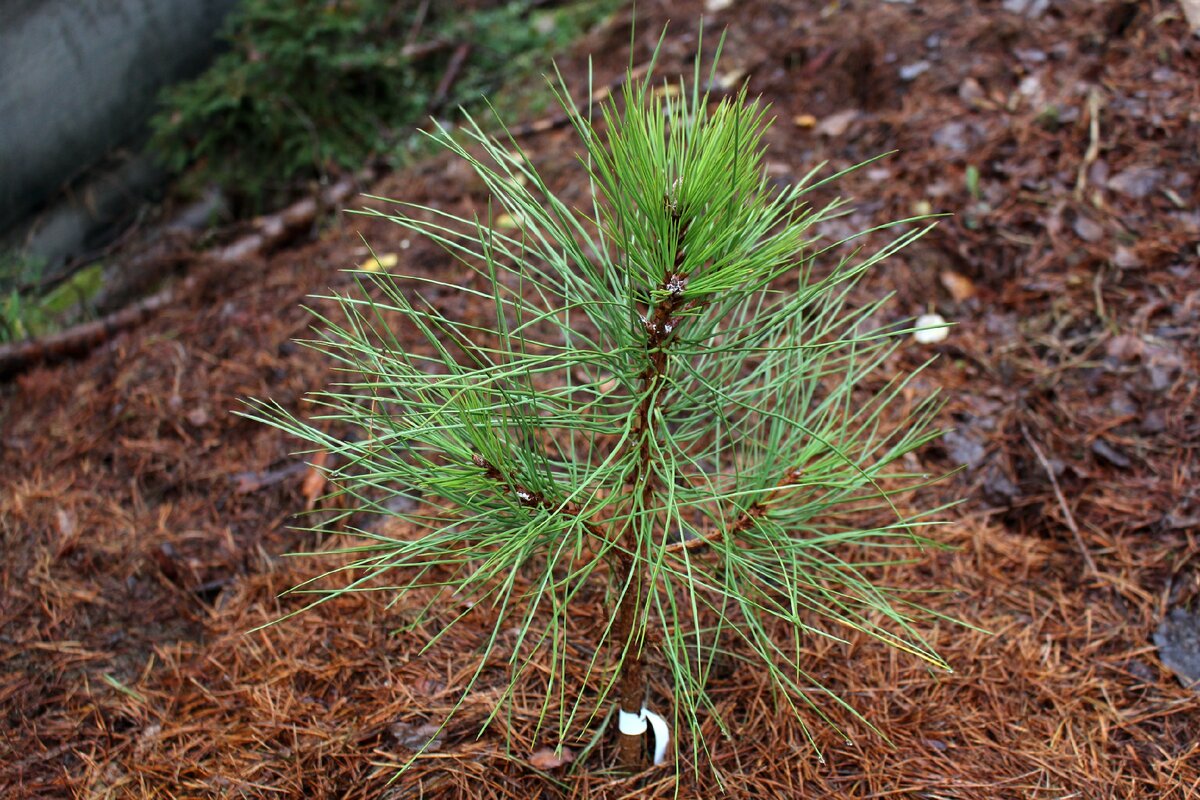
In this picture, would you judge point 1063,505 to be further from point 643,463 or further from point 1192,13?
point 1192,13

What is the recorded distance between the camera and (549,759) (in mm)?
1530

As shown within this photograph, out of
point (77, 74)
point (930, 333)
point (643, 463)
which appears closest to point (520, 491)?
point (643, 463)

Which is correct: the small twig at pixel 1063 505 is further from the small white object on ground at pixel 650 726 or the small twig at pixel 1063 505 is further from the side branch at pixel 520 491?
the side branch at pixel 520 491

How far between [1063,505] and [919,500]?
337 mm

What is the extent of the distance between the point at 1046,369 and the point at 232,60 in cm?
397

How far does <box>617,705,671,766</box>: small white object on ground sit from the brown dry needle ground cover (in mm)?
55

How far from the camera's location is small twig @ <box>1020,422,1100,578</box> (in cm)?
203

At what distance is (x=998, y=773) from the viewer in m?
1.56

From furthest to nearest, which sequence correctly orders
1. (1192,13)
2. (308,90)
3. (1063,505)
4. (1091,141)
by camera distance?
(308,90), (1192,13), (1091,141), (1063,505)

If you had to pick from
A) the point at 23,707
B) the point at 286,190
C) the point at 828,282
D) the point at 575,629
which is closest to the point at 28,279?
the point at 286,190

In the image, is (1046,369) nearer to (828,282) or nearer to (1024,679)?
(1024,679)

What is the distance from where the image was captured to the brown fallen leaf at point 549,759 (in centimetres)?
152

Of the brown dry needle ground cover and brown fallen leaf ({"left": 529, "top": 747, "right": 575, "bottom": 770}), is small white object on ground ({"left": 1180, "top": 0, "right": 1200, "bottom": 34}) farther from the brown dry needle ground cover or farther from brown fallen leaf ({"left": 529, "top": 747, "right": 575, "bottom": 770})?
brown fallen leaf ({"left": 529, "top": 747, "right": 575, "bottom": 770})

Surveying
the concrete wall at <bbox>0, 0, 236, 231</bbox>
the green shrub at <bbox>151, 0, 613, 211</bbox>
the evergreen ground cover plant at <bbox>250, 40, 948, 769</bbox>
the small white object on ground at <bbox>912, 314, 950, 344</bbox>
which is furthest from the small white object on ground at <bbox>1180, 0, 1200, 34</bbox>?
the concrete wall at <bbox>0, 0, 236, 231</bbox>
